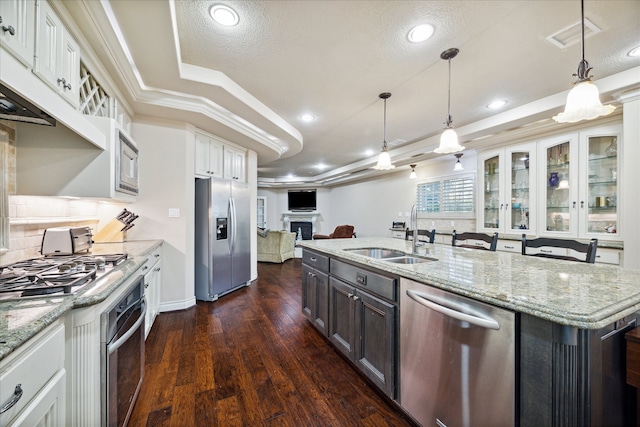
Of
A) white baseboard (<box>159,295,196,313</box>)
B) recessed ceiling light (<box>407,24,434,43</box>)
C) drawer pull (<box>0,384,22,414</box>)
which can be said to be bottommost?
white baseboard (<box>159,295,196,313</box>)

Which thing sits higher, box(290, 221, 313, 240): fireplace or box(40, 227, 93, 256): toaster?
box(40, 227, 93, 256): toaster

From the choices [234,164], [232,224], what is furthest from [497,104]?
[232,224]

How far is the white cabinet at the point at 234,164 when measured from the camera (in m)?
3.95

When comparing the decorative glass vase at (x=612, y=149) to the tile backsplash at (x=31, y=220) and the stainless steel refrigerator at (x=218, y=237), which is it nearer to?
the stainless steel refrigerator at (x=218, y=237)

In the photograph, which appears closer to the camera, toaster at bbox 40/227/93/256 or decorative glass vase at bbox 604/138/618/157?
toaster at bbox 40/227/93/256

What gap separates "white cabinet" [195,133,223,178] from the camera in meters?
3.46

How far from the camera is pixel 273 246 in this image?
619 centimetres

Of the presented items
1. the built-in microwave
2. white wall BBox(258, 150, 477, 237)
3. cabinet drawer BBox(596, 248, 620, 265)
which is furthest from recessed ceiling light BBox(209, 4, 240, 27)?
white wall BBox(258, 150, 477, 237)

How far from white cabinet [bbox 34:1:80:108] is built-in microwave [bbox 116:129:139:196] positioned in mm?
430

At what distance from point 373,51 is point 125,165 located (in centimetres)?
223

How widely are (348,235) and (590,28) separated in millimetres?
5799

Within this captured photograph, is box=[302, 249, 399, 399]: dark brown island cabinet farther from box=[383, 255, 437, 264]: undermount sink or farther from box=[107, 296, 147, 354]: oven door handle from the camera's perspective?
box=[107, 296, 147, 354]: oven door handle

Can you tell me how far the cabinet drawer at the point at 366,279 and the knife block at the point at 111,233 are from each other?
224 cm

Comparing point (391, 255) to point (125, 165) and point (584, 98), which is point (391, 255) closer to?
point (584, 98)
